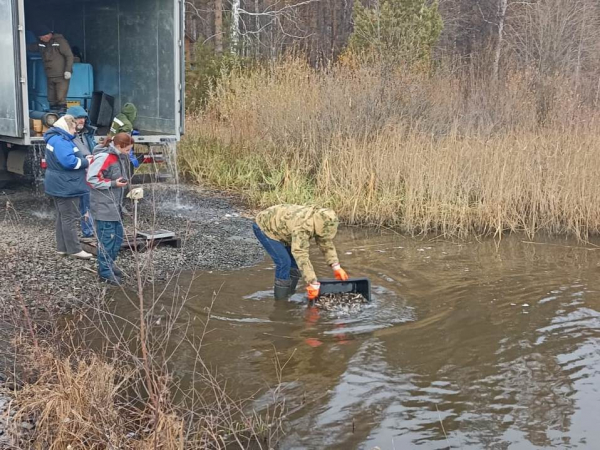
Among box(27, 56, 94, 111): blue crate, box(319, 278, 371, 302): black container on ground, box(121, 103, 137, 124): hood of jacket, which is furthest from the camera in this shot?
box(27, 56, 94, 111): blue crate

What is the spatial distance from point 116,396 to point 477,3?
31.7m

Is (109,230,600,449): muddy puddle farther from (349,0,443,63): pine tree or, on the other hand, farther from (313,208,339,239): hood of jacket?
(349,0,443,63): pine tree

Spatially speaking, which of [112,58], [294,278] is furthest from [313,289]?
[112,58]

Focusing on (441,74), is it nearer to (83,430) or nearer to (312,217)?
(312,217)

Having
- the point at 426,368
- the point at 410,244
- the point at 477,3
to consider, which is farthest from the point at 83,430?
the point at 477,3

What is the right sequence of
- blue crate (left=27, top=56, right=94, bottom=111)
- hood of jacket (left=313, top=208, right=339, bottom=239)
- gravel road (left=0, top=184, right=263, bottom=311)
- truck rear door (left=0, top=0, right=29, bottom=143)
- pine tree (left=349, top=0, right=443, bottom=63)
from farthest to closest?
pine tree (left=349, top=0, right=443, bottom=63), blue crate (left=27, top=56, right=94, bottom=111), truck rear door (left=0, top=0, right=29, bottom=143), gravel road (left=0, top=184, right=263, bottom=311), hood of jacket (left=313, top=208, right=339, bottom=239)

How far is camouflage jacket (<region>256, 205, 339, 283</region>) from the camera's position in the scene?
20.1 feet

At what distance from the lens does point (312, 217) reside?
613 centimetres

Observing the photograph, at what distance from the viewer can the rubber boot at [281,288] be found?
6.81m

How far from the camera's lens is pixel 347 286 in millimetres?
6625

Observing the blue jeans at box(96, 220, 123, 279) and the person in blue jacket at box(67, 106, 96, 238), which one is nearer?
the blue jeans at box(96, 220, 123, 279)

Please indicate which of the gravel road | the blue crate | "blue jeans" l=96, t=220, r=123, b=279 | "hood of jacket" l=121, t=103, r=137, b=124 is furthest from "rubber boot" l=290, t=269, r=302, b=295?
the blue crate

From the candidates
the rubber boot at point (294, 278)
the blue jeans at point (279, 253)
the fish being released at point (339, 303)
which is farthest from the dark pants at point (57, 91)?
the fish being released at point (339, 303)

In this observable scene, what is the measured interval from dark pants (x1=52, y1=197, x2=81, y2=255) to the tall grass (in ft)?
13.6
